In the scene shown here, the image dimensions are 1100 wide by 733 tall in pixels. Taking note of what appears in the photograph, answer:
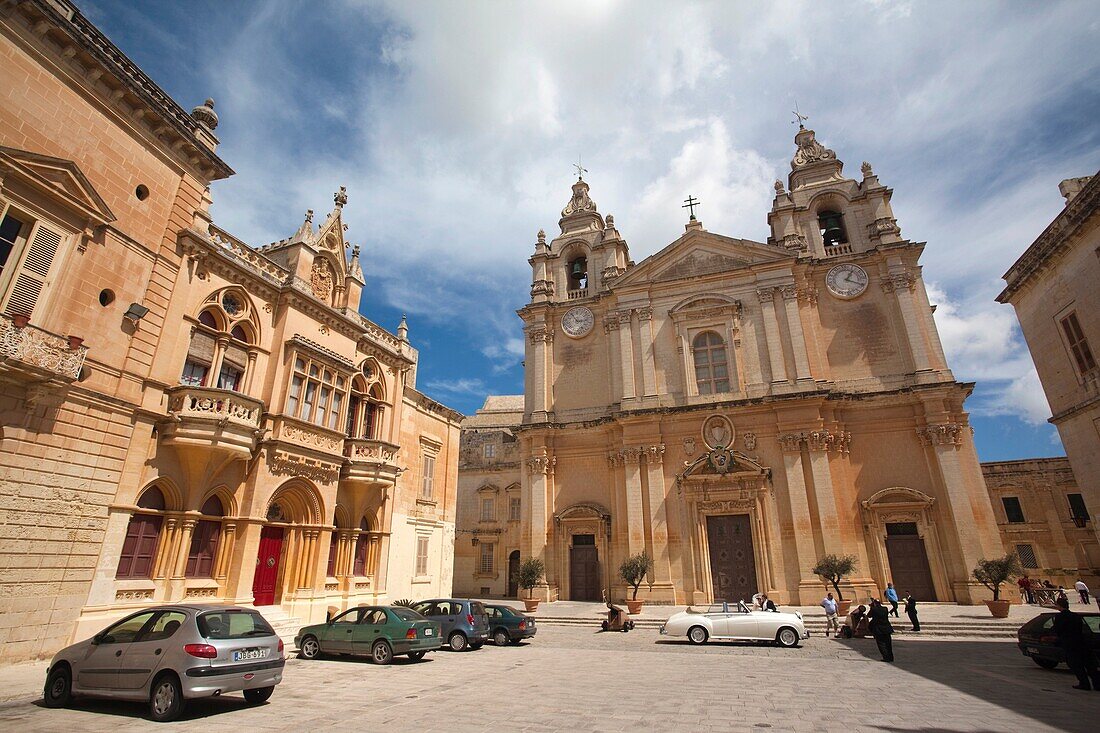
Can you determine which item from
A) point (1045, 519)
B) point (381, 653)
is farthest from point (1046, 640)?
point (1045, 519)

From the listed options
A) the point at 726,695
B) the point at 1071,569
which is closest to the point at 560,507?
the point at 726,695

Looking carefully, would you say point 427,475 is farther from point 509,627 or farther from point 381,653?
point 381,653

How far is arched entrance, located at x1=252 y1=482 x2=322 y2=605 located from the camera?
52.5 feet

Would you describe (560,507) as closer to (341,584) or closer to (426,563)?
(426,563)

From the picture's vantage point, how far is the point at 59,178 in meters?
11.6

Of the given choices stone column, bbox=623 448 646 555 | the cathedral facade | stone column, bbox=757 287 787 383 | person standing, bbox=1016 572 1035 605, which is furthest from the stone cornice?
stone column, bbox=623 448 646 555

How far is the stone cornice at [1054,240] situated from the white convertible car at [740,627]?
14.1 m

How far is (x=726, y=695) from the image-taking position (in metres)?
8.71

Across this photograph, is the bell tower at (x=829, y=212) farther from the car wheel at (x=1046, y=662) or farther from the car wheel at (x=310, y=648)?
the car wheel at (x=310, y=648)

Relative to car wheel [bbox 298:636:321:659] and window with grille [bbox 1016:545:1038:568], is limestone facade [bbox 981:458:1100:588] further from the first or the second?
car wheel [bbox 298:636:321:659]

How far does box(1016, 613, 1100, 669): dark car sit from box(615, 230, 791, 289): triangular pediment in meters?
20.3

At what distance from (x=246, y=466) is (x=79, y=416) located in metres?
4.40

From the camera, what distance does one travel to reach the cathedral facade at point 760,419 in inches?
905

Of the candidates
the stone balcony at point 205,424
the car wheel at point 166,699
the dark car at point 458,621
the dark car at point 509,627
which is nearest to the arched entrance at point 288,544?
the stone balcony at point 205,424
